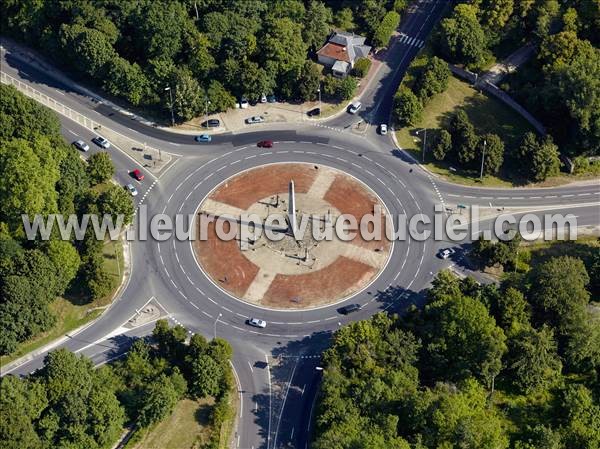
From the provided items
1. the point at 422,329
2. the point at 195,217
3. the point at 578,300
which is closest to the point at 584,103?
the point at 578,300

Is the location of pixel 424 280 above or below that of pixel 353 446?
above

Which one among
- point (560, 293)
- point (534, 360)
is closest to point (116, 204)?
point (534, 360)

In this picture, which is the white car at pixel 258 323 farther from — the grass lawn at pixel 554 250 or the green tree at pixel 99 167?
the grass lawn at pixel 554 250

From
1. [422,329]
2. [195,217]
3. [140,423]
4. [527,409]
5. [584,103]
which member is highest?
[584,103]

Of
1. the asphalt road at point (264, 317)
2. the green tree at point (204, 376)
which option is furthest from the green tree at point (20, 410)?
the green tree at point (204, 376)

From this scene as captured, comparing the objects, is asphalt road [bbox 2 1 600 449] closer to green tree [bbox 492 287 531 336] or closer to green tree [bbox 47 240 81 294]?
green tree [bbox 47 240 81 294]

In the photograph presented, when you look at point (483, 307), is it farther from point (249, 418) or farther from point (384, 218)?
point (249, 418)
